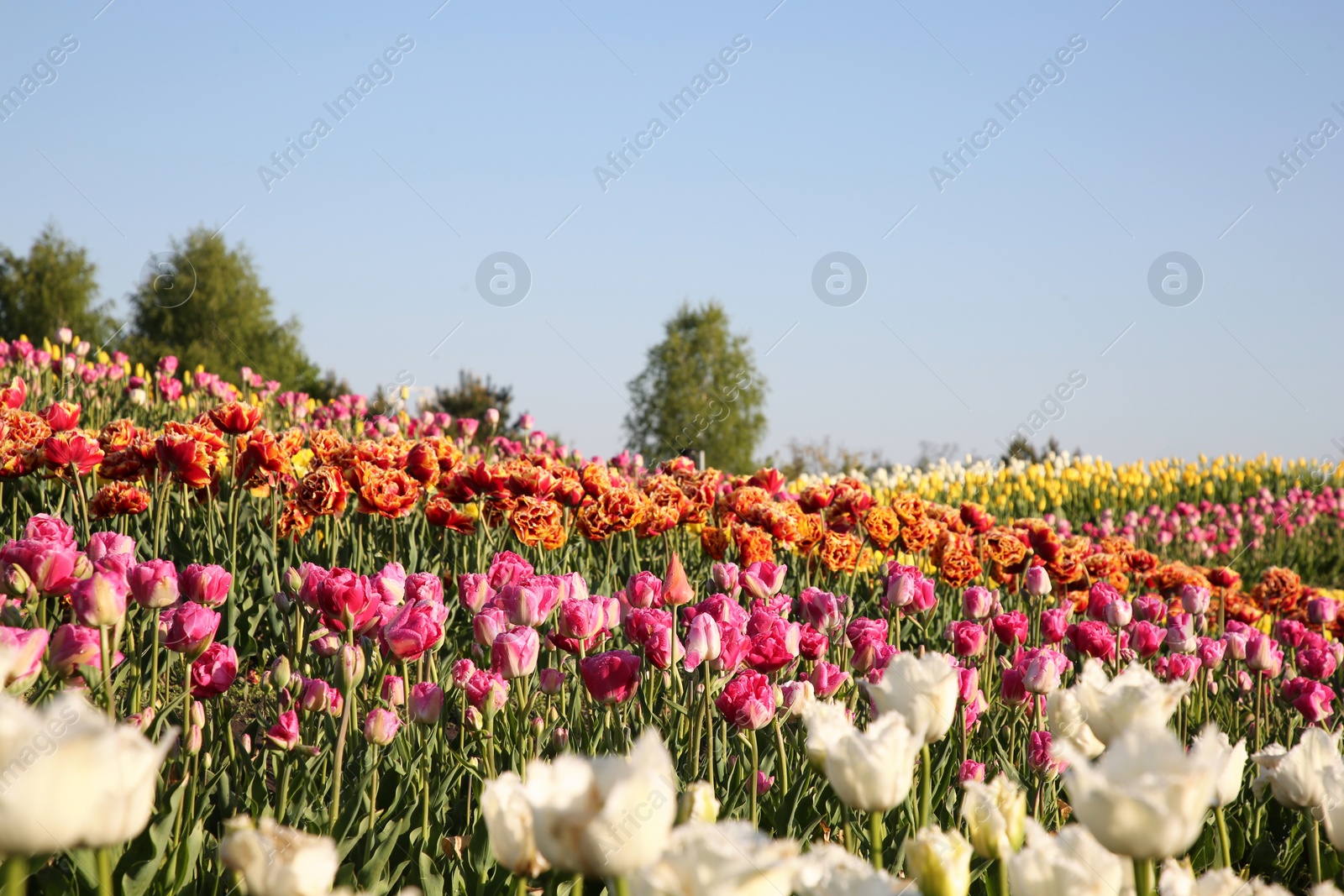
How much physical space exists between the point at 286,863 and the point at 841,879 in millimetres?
518

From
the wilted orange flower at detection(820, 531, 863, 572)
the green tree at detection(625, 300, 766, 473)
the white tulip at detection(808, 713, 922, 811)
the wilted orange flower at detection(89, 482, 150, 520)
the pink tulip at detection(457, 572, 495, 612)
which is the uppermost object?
the green tree at detection(625, 300, 766, 473)

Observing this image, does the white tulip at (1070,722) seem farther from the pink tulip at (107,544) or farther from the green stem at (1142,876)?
the pink tulip at (107,544)

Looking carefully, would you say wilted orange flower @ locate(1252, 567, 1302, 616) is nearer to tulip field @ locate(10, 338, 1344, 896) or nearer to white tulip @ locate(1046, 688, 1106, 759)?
tulip field @ locate(10, 338, 1344, 896)

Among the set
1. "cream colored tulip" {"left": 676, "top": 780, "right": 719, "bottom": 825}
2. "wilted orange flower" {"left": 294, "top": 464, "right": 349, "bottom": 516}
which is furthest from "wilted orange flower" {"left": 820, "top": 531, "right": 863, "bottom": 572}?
"cream colored tulip" {"left": 676, "top": 780, "right": 719, "bottom": 825}

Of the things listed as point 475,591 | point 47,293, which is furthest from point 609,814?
point 47,293

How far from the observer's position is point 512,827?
1018 millimetres

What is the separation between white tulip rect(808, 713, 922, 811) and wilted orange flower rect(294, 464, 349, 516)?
2.85 meters

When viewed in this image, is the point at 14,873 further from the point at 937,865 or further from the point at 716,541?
the point at 716,541

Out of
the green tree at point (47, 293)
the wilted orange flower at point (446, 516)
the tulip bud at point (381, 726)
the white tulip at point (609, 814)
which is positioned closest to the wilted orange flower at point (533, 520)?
the wilted orange flower at point (446, 516)

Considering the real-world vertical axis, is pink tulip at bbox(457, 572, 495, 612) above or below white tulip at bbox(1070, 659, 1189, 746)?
above

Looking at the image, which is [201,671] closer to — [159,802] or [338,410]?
[159,802]

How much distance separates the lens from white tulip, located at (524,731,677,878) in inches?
33.2

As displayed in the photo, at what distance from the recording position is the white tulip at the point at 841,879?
0.95m

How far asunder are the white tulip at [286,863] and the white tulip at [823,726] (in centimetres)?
63
